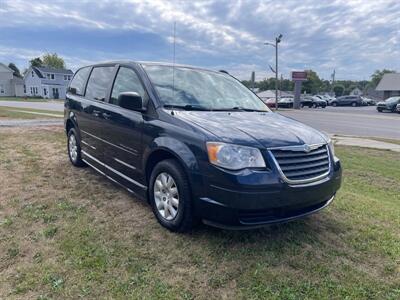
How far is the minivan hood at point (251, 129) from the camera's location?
307cm

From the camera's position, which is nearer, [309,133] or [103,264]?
[103,264]

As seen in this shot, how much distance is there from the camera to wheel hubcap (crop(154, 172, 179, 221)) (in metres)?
3.39

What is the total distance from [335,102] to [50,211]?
54660mm

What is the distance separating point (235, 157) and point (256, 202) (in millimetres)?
433

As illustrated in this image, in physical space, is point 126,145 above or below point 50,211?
above

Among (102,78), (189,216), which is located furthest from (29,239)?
(102,78)

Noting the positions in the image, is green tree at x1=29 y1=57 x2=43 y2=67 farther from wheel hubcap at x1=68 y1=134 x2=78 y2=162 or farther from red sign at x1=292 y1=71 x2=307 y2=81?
wheel hubcap at x1=68 y1=134 x2=78 y2=162

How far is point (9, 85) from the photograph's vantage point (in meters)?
72.8

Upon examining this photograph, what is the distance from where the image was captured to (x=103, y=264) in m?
2.96

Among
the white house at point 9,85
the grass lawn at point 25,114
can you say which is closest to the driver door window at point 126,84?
the grass lawn at point 25,114

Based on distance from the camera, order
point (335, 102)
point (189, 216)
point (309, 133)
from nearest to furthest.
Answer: point (189, 216) → point (309, 133) → point (335, 102)

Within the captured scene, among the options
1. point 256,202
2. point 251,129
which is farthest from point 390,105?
point 256,202

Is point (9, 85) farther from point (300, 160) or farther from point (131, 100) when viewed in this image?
point (300, 160)

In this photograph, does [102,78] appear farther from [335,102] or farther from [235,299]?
[335,102]
